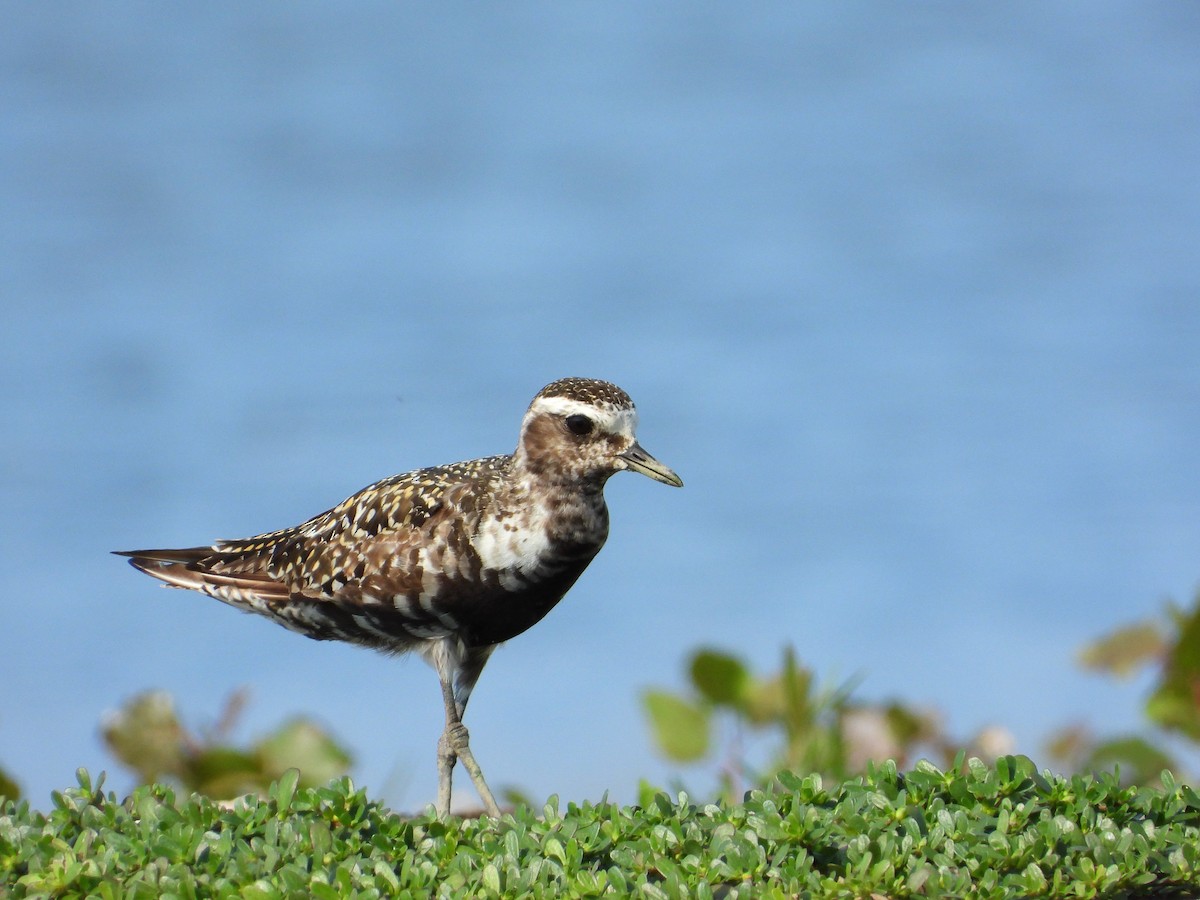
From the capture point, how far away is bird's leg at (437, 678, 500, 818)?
7.45 metres

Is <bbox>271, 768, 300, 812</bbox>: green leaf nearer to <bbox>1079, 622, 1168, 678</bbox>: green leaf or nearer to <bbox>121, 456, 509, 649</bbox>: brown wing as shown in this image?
<bbox>121, 456, 509, 649</bbox>: brown wing

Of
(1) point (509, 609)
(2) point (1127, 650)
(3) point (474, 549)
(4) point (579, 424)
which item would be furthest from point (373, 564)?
(2) point (1127, 650)

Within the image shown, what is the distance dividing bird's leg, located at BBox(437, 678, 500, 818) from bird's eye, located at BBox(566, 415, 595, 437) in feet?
5.10

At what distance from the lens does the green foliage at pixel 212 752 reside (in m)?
8.22

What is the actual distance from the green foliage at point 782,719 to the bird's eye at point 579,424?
206 cm

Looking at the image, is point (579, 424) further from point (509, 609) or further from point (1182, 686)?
point (1182, 686)

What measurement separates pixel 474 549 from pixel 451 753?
3.99ft

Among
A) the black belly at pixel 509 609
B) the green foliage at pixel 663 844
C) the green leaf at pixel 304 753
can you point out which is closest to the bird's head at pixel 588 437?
the black belly at pixel 509 609

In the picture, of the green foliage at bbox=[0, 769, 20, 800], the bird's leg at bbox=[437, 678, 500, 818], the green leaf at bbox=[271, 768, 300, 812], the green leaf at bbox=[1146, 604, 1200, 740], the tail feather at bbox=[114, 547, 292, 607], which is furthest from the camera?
the green leaf at bbox=[1146, 604, 1200, 740]

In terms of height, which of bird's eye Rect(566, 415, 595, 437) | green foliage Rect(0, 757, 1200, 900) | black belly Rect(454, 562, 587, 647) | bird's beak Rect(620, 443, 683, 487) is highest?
bird's eye Rect(566, 415, 595, 437)

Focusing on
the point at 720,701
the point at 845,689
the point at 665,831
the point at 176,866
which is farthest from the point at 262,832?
the point at 845,689

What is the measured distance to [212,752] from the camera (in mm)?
8297

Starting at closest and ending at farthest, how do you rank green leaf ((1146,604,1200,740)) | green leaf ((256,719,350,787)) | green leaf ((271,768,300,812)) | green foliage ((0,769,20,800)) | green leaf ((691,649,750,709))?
green leaf ((271,768,300,812)), green foliage ((0,769,20,800)), green leaf ((256,719,350,787)), green leaf ((691,649,750,709)), green leaf ((1146,604,1200,740))

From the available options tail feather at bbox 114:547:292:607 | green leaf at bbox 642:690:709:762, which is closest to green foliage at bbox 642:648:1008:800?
green leaf at bbox 642:690:709:762
